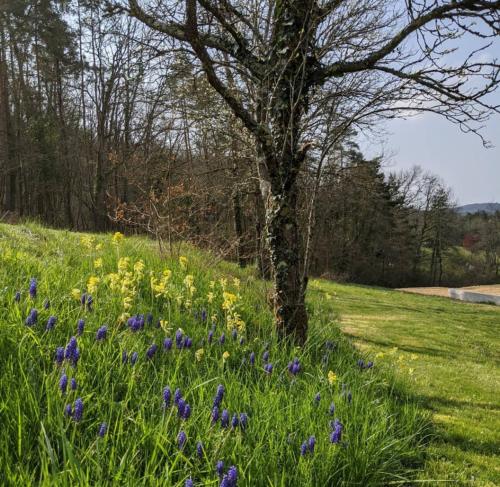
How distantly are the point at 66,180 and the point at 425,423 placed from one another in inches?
1037

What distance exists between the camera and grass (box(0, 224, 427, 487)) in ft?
6.52

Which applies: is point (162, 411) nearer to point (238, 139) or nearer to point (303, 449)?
point (303, 449)

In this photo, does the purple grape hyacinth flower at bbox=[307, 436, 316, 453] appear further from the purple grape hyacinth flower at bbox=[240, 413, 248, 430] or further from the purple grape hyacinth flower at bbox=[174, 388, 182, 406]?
the purple grape hyacinth flower at bbox=[174, 388, 182, 406]

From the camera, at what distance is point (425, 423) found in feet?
12.7

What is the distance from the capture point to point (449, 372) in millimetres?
6609

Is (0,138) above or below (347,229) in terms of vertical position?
above

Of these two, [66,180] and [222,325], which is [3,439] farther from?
[66,180]

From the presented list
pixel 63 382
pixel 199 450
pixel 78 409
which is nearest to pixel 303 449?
pixel 199 450

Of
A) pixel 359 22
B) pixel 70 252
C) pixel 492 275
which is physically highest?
pixel 359 22

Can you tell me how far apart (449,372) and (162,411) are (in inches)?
214

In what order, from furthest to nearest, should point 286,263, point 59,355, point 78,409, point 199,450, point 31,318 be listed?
point 286,263, point 31,318, point 59,355, point 199,450, point 78,409

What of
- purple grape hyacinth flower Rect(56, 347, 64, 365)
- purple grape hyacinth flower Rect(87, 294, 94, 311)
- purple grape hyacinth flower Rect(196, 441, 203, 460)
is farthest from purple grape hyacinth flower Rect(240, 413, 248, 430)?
purple grape hyacinth flower Rect(87, 294, 94, 311)

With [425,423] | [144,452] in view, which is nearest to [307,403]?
[144,452]

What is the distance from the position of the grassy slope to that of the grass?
35 cm
